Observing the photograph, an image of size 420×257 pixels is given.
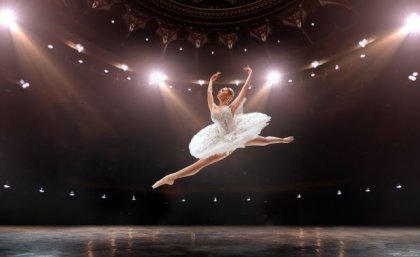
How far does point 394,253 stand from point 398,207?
34.1 ft

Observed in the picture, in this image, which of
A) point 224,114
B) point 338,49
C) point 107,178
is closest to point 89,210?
point 107,178

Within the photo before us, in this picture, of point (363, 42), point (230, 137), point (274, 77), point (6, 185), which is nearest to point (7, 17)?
point (6, 185)

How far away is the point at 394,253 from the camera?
12.9ft

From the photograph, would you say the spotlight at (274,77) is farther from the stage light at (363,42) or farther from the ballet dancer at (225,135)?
the ballet dancer at (225,135)

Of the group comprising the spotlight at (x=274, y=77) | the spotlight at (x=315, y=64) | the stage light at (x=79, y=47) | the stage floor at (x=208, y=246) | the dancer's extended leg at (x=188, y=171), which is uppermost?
the stage light at (x=79, y=47)

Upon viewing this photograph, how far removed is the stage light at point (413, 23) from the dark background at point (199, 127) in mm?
256

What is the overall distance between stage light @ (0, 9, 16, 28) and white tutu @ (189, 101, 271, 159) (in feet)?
23.8

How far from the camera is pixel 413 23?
9430mm

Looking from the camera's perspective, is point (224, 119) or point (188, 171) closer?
point (188, 171)

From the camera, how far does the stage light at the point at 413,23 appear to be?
9.24 m

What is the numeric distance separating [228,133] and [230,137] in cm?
21

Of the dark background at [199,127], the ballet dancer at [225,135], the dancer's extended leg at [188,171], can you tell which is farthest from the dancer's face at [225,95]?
the dark background at [199,127]

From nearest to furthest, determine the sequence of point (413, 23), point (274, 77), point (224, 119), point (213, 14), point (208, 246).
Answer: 1. point (208, 246)
2. point (224, 119)
3. point (413, 23)
4. point (213, 14)
5. point (274, 77)

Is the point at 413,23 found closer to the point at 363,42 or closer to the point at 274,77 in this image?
the point at 363,42
